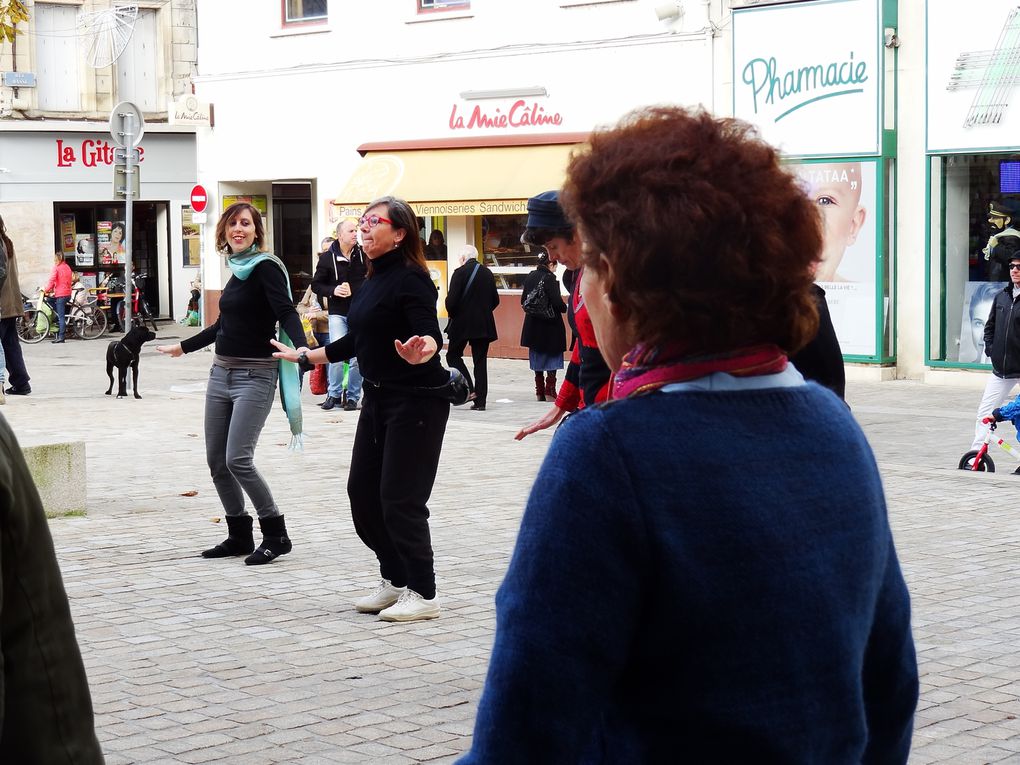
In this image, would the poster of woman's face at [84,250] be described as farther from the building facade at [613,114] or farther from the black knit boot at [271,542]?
the black knit boot at [271,542]

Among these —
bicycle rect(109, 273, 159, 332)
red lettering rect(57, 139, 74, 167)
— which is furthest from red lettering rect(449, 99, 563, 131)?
red lettering rect(57, 139, 74, 167)

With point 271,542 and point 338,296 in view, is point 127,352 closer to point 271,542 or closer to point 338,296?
point 338,296

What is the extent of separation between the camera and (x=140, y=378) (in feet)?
71.8

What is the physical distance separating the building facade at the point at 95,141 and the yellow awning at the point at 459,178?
406 inches

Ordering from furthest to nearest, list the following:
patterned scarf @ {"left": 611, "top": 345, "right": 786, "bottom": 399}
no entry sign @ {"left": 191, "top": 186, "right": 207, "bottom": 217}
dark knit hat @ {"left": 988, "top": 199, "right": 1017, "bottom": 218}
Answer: no entry sign @ {"left": 191, "top": 186, "right": 207, "bottom": 217}, dark knit hat @ {"left": 988, "top": 199, "right": 1017, "bottom": 218}, patterned scarf @ {"left": 611, "top": 345, "right": 786, "bottom": 399}

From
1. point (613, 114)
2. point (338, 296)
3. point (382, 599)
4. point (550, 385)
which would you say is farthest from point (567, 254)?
point (613, 114)

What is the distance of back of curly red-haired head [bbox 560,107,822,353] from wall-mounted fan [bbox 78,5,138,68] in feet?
115

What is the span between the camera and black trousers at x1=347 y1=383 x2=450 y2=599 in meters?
6.77

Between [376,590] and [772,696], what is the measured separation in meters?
5.66

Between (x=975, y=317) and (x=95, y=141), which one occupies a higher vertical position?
(x=95, y=141)

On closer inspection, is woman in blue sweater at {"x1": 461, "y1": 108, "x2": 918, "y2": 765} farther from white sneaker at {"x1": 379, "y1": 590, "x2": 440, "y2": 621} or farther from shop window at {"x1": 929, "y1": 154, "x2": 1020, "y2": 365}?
shop window at {"x1": 929, "y1": 154, "x2": 1020, "y2": 365}

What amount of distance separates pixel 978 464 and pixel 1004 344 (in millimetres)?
1117

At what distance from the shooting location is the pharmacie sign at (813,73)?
19.6 meters

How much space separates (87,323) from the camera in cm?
3075
